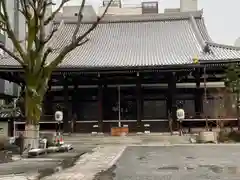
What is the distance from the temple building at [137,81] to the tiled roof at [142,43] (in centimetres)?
7

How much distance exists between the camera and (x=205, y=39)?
32125 mm

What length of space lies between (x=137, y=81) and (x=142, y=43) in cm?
539

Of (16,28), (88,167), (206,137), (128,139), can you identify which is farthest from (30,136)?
(16,28)

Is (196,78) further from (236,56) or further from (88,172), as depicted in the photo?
(88,172)

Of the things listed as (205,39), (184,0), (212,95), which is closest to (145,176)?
(212,95)

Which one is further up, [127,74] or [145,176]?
[127,74]

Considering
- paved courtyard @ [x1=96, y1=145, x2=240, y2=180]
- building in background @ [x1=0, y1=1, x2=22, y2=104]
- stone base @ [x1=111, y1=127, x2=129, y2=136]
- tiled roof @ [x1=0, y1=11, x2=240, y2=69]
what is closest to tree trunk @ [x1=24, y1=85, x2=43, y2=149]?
paved courtyard @ [x1=96, y1=145, x2=240, y2=180]

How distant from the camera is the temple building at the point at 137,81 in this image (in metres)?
26.6

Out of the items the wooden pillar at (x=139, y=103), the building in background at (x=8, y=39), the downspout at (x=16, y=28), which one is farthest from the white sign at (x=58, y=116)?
the downspout at (x=16, y=28)

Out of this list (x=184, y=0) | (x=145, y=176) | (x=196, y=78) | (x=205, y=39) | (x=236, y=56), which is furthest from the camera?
(x=184, y=0)

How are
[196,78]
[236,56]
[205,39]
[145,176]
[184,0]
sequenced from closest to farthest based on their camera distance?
[145,176], [236,56], [196,78], [205,39], [184,0]

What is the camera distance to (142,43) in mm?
32000

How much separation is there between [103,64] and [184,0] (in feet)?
57.7

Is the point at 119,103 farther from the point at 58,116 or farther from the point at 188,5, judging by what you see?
the point at 188,5
